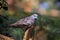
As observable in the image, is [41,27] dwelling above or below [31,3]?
below

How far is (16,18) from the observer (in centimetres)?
127

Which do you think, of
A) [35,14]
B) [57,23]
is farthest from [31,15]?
[57,23]

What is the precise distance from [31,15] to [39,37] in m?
0.21

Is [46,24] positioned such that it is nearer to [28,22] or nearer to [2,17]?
[28,22]

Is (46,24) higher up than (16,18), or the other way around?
(16,18)

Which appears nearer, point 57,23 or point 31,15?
point 57,23

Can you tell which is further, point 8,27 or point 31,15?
point 8,27

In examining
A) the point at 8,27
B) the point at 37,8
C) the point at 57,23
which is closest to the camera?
the point at 57,23

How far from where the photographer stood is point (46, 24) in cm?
113

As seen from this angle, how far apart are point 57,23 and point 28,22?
0.87ft

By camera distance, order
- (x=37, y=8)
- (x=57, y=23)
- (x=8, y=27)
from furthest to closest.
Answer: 1. (x=8, y=27)
2. (x=37, y=8)
3. (x=57, y=23)

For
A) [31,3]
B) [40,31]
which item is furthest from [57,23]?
[31,3]

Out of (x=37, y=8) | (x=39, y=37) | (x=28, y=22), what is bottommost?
(x=39, y=37)

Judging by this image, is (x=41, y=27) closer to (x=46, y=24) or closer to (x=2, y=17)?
(x=46, y=24)
